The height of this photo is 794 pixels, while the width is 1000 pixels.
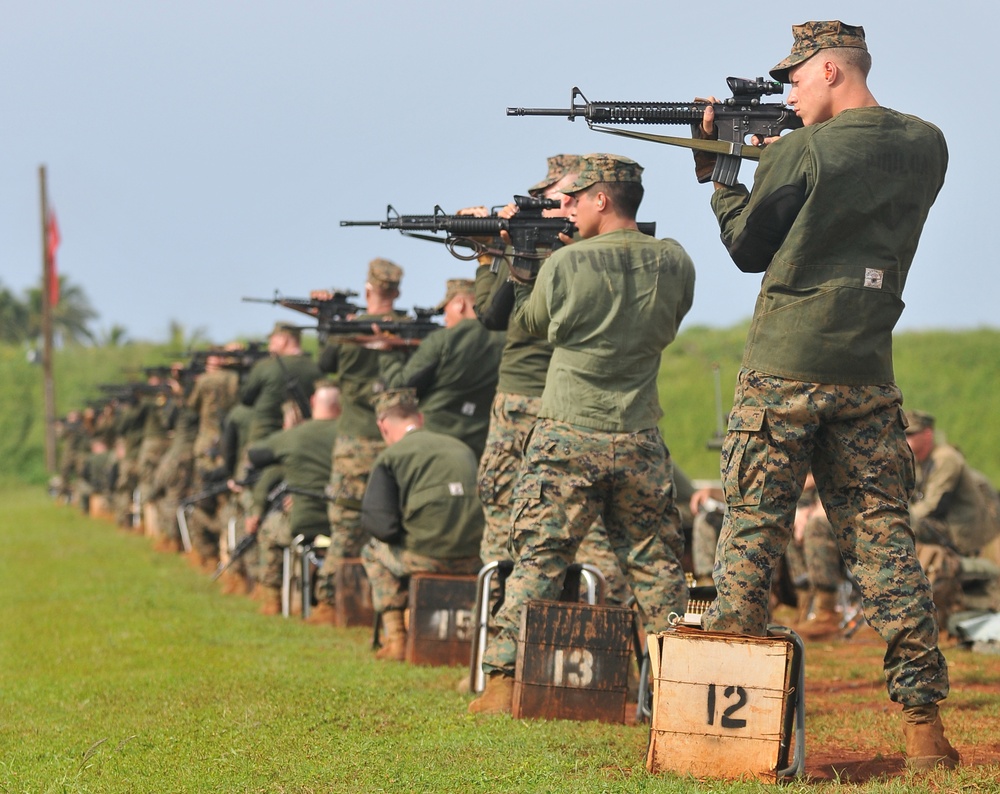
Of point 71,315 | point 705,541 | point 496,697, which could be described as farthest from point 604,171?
point 71,315

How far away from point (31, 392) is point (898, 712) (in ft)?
152

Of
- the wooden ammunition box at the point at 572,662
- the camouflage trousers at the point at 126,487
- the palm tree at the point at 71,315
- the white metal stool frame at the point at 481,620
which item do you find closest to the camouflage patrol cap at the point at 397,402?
the white metal stool frame at the point at 481,620

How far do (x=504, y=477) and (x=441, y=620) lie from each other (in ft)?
3.48

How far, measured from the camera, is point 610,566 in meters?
8.51

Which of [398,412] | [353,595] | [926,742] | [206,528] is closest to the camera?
[926,742]

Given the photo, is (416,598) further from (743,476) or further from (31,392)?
(31,392)

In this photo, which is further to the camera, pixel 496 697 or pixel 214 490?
pixel 214 490

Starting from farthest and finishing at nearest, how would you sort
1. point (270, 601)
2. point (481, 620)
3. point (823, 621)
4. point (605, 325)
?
point (270, 601)
point (823, 621)
point (481, 620)
point (605, 325)

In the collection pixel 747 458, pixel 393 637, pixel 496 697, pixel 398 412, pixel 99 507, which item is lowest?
pixel 99 507

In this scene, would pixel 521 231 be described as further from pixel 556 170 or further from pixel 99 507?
pixel 99 507

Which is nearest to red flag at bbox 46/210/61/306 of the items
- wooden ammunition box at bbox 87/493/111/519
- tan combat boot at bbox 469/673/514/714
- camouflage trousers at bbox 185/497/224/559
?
wooden ammunition box at bbox 87/493/111/519

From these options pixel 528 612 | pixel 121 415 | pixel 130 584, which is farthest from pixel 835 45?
pixel 121 415

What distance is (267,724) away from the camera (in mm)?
6484

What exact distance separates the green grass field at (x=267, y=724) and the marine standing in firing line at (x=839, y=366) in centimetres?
60
